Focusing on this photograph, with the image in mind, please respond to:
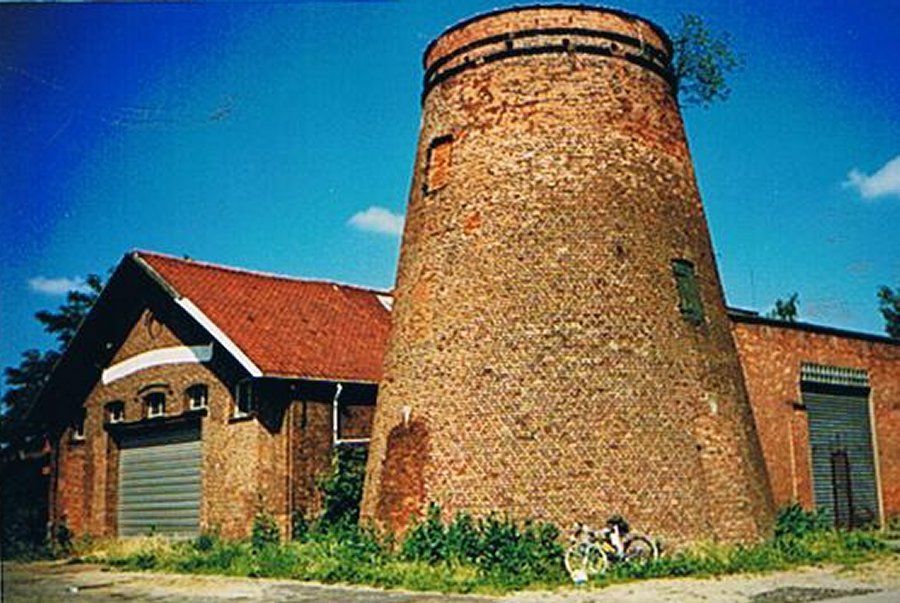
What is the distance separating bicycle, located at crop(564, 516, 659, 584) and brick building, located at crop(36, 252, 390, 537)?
23.6ft

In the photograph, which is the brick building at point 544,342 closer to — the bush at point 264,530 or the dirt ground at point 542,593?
the bush at point 264,530

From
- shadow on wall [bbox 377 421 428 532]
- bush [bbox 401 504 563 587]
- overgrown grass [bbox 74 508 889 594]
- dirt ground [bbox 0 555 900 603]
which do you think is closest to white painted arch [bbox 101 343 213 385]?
overgrown grass [bbox 74 508 889 594]

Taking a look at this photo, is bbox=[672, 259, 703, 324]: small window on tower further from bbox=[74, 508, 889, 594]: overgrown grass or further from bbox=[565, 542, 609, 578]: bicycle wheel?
bbox=[565, 542, 609, 578]: bicycle wheel

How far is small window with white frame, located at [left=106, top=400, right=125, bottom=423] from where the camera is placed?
23.1 metres

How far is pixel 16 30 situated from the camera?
9492mm

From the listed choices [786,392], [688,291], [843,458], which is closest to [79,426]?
[688,291]

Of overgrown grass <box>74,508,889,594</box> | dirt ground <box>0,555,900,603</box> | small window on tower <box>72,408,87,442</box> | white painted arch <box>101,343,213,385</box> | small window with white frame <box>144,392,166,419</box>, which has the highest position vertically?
white painted arch <box>101,343,213,385</box>

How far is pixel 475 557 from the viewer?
14.3 m

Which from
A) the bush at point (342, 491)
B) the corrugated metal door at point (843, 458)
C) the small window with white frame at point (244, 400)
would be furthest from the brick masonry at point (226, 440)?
the corrugated metal door at point (843, 458)

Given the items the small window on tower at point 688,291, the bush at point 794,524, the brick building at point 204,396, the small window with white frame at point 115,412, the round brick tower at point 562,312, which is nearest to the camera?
the round brick tower at point 562,312

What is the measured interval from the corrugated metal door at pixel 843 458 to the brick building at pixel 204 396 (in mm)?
9509

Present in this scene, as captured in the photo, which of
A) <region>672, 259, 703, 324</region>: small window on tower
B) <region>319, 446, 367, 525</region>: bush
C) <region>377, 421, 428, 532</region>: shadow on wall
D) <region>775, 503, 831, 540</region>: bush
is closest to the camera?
<region>377, 421, 428, 532</region>: shadow on wall

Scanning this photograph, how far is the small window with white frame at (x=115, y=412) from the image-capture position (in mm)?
23062

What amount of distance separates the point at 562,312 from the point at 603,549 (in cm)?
352
